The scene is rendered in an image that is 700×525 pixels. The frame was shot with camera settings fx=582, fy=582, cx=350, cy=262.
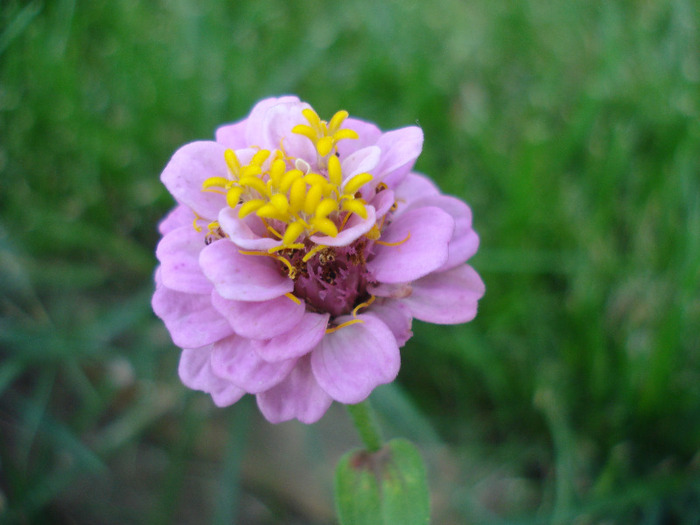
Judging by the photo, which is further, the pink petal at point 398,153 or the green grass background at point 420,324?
the green grass background at point 420,324

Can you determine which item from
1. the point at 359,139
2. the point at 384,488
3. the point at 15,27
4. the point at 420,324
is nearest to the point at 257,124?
the point at 359,139

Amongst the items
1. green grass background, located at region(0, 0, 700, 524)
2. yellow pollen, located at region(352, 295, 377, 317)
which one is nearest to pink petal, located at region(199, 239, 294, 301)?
yellow pollen, located at region(352, 295, 377, 317)

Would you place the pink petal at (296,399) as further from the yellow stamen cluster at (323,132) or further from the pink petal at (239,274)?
the yellow stamen cluster at (323,132)

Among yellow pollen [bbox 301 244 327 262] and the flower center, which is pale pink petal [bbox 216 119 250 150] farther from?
yellow pollen [bbox 301 244 327 262]

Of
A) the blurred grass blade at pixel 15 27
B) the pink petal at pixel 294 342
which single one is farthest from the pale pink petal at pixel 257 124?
the blurred grass blade at pixel 15 27

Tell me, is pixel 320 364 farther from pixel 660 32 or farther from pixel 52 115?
pixel 660 32

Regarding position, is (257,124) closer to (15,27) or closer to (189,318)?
(189,318)
